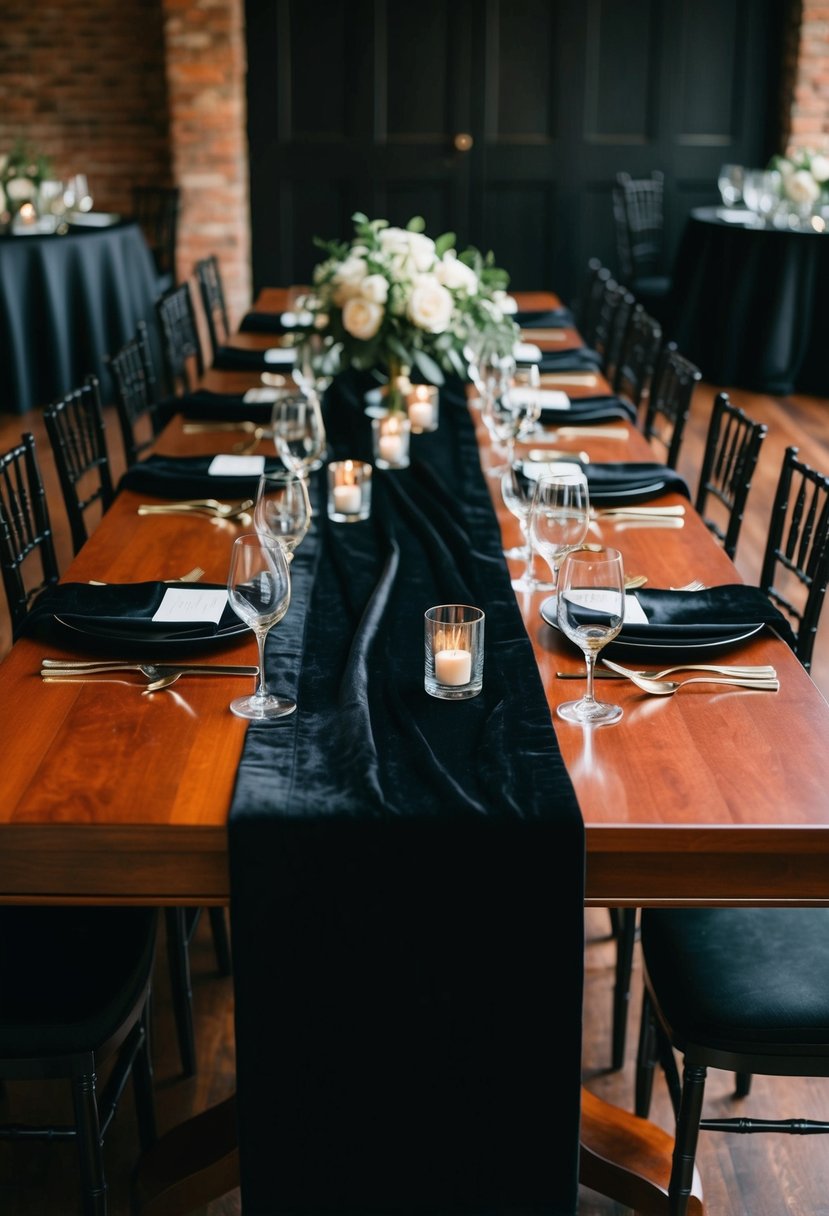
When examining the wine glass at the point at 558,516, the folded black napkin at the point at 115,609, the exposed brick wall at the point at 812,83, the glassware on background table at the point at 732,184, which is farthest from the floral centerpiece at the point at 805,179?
the folded black napkin at the point at 115,609

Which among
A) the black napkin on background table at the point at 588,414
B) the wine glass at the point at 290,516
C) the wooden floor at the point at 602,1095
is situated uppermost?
the wine glass at the point at 290,516

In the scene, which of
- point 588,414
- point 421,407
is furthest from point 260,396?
point 588,414

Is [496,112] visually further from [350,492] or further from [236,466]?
[350,492]

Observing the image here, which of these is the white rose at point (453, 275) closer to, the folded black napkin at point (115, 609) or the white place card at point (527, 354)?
the white place card at point (527, 354)

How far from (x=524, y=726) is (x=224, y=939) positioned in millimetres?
1083

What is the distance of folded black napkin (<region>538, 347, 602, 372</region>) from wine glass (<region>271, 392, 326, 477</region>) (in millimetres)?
1354

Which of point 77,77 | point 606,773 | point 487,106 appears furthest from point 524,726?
point 77,77

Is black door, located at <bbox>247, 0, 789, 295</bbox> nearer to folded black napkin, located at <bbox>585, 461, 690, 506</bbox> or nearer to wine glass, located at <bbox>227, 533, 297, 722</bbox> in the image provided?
folded black napkin, located at <bbox>585, 461, 690, 506</bbox>

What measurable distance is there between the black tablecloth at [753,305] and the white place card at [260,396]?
13.1ft

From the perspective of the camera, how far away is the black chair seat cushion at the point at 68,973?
1.73 m

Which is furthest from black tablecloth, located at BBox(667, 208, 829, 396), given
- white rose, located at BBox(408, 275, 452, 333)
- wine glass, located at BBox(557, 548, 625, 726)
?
wine glass, located at BBox(557, 548, 625, 726)

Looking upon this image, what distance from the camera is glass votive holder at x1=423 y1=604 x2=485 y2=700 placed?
1.84 meters

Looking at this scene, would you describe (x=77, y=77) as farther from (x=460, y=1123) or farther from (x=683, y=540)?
(x=460, y=1123)

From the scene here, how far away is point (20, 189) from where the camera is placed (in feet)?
21.3
